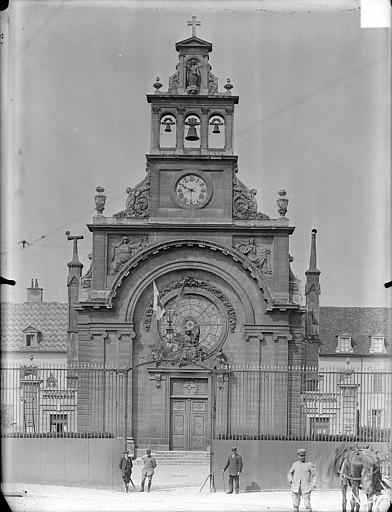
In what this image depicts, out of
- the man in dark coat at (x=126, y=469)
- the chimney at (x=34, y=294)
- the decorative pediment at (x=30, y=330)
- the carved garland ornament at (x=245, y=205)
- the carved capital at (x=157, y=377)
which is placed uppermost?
the carved garland ornament at (x=245, y=205)

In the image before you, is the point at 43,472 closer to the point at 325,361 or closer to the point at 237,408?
the point at 237,408

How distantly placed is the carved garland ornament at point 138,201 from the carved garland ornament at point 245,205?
9.51 feet

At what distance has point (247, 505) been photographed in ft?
90.4

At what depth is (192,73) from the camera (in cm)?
4119

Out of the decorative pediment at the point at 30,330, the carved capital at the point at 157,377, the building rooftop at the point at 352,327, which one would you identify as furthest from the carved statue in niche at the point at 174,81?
the building rooftop at the point at 352,327

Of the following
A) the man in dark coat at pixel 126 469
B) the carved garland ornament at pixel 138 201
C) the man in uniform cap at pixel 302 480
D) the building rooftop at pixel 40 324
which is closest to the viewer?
the man in uniform cap at pixel 302 480

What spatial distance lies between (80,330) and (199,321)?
3.95 meters

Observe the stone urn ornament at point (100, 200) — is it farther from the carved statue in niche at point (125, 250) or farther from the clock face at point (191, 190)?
the clock face at point (191, 190)

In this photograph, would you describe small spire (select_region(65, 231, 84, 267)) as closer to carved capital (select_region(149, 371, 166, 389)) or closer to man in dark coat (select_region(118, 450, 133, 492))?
carved capital (select_region(149, 371, 166, 389))

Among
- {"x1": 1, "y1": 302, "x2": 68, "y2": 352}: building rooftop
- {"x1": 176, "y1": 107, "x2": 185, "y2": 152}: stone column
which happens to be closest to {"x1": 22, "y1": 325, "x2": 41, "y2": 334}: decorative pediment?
{"x1": 1, "y1": 302, "x2": 68, "y2": 352}: building rooftop

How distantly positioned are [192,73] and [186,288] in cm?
718

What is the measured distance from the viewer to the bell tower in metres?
40.9

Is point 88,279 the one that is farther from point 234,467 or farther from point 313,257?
point 234,467

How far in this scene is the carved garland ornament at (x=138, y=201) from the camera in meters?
41.0
